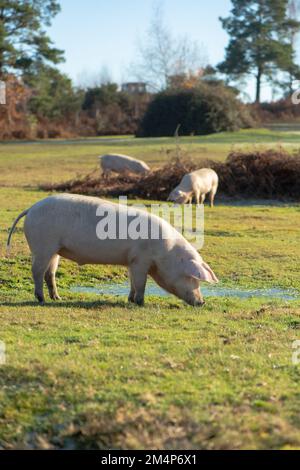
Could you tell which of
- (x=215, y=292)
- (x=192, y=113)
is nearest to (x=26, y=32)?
(x=192, y=113)

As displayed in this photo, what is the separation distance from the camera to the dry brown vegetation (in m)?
23.5

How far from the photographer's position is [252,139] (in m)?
41.3

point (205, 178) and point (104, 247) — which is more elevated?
point (104, 247)

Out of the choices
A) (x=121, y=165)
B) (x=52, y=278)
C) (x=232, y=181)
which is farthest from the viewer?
(x=121, y=165)

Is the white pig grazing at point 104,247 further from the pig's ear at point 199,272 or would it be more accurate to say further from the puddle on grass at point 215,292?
the puddle on grass at point 215,292

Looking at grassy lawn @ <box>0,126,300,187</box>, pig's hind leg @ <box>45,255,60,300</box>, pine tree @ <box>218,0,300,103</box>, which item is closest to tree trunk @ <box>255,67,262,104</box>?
pine tree @ <box>218,0,300,103</box>

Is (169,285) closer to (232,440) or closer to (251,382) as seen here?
(251,382)

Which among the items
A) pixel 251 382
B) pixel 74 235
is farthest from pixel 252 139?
pixel 251 382

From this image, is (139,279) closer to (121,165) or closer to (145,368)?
(145,368)

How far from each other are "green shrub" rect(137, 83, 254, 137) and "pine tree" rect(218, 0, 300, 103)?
13184mm

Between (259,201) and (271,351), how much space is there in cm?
1630

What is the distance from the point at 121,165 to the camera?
27.0 metres

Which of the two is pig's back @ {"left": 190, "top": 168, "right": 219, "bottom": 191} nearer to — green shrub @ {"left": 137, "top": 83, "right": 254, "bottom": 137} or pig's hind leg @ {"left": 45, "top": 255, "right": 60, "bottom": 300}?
pig's hind leg @ {"left": 45, "top": 255, "right": 60, "bottom": 300}

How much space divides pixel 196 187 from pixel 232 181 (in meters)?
2.95
